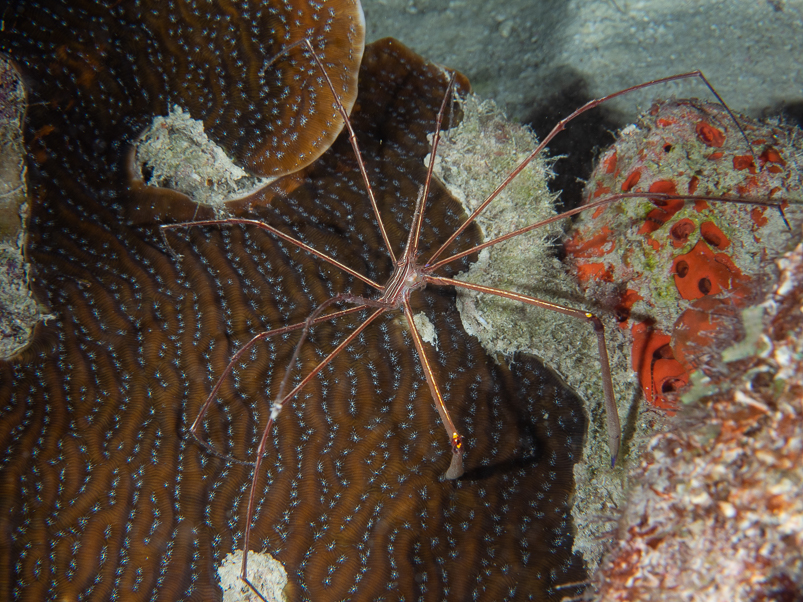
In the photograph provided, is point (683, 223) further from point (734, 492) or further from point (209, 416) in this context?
point (209, 416)

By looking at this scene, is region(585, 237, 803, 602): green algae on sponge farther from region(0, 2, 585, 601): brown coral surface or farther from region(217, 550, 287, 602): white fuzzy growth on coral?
region(217, 550, 287, 602): white fuzzy growth on coral

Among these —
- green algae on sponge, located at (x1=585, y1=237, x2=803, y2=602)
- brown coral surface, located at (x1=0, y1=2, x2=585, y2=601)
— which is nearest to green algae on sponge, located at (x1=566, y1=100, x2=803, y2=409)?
brown coral surface, located at (x1=0, y1=2, x2=585, y2=601)

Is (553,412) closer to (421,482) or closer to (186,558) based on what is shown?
(421,482)

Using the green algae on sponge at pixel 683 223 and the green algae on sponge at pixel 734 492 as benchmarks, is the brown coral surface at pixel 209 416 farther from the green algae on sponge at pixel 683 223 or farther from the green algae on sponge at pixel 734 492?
the green algae on sponge at pixel 734 492

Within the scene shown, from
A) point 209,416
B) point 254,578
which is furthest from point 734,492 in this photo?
point 209,416

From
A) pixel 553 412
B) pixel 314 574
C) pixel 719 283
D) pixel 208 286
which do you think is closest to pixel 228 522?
pixel 314 574

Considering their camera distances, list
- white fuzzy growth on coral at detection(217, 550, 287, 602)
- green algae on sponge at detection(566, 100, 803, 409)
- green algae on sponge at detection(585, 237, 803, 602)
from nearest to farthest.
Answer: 1. green algae on sponge at detection(585, 237, 803, 602)
2. white fuzzy growth on coral at detection(217, 550, 287, 602)
3. green algae on sponge at detection(566, 100, 803, 409)
